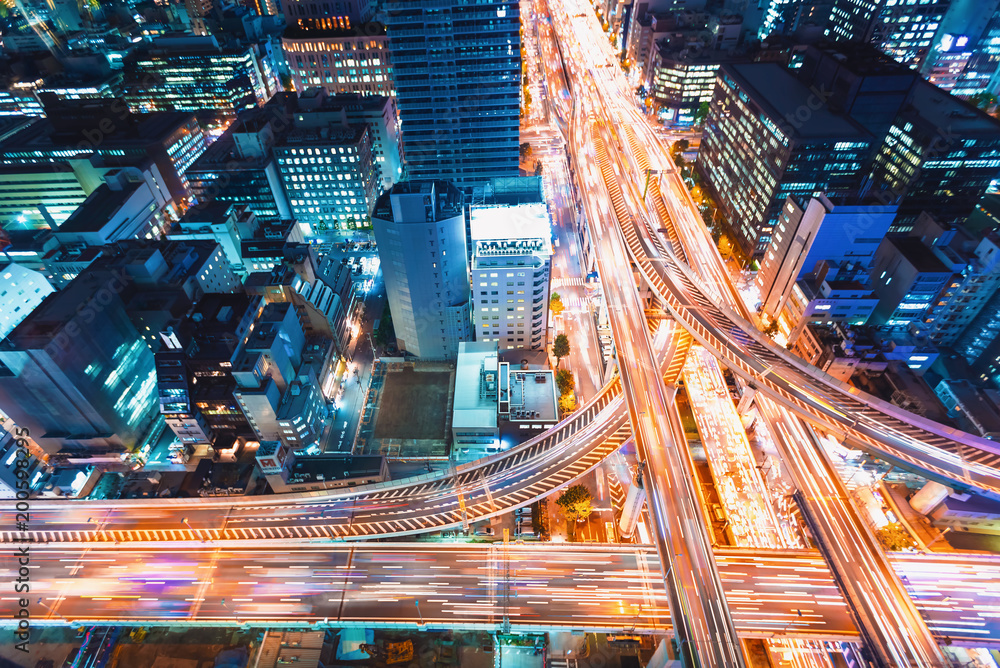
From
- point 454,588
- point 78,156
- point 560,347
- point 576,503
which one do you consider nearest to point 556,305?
point 560,347

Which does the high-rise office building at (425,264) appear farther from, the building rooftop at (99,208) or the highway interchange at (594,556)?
the building rooftop at (99,208)

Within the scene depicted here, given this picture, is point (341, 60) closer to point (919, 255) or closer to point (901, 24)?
point (919, 255)

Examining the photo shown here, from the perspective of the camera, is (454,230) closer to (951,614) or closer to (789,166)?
(789,166)

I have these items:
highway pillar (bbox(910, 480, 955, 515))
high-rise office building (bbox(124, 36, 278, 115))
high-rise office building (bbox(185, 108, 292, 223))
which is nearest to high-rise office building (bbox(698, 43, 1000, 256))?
highway pillar (bbox(910, 480, 955, 515))

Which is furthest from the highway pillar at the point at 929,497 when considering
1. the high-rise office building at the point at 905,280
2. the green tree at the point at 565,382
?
the green tree at the point at 565,382

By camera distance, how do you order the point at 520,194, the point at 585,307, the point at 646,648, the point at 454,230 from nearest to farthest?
the point at 646,648, the point at 454,230, the point at 520,194, the point at 585,307

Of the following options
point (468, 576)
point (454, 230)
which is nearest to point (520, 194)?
point (454, 230)
